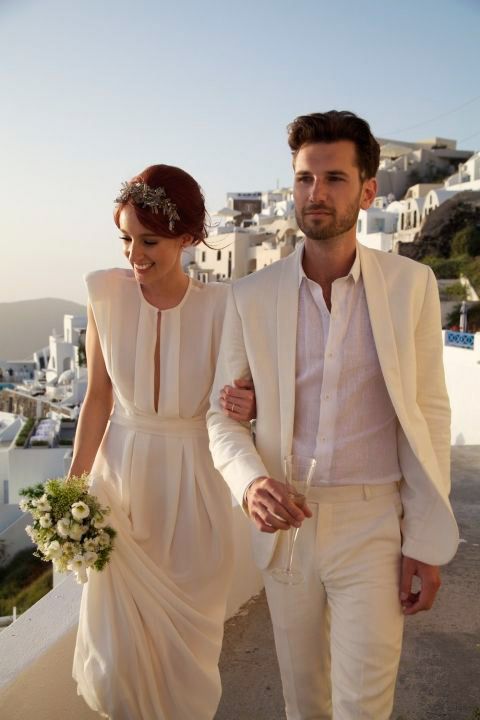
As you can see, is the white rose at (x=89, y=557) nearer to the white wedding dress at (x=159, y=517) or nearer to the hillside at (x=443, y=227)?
the white wedding dress at (x=159, y=517)

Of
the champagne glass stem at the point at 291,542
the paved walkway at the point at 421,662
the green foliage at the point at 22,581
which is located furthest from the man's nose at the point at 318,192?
the green foliage at the point at 22,581

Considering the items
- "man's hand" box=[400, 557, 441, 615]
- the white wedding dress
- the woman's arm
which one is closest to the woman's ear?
the white wedding dress

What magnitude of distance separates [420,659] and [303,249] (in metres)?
1.98

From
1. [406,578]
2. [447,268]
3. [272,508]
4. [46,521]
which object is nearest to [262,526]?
[272,508]

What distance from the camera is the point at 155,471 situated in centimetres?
249

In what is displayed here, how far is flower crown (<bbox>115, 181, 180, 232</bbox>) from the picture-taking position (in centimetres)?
237

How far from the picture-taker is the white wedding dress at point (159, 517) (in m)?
2.33

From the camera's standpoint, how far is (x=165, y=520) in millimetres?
2490

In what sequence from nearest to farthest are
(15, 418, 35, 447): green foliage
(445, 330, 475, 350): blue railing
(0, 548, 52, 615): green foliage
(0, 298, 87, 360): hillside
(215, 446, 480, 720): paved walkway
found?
1. (215, 446, 480, 720): paved walkway
2. (445, 330, 475, 350): blue railing
3. (0, 548, 52, 615): green foliage
4. (15, 418, 35, 447): green foliage
5. (0, 298, 87, 360): hillside

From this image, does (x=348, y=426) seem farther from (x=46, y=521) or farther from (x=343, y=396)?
(x=46, y=521)

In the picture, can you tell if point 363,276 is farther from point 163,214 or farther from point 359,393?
point 163,214

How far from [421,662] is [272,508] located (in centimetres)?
171

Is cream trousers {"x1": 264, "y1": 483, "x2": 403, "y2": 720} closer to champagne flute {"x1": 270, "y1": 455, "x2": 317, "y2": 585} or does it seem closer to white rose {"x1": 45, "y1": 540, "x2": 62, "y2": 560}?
champagne flute {"x1": 270, "y1": 455, "x2": 317, "y2": 585}

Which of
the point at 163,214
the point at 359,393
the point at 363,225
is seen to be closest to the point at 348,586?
the point at 359,393
